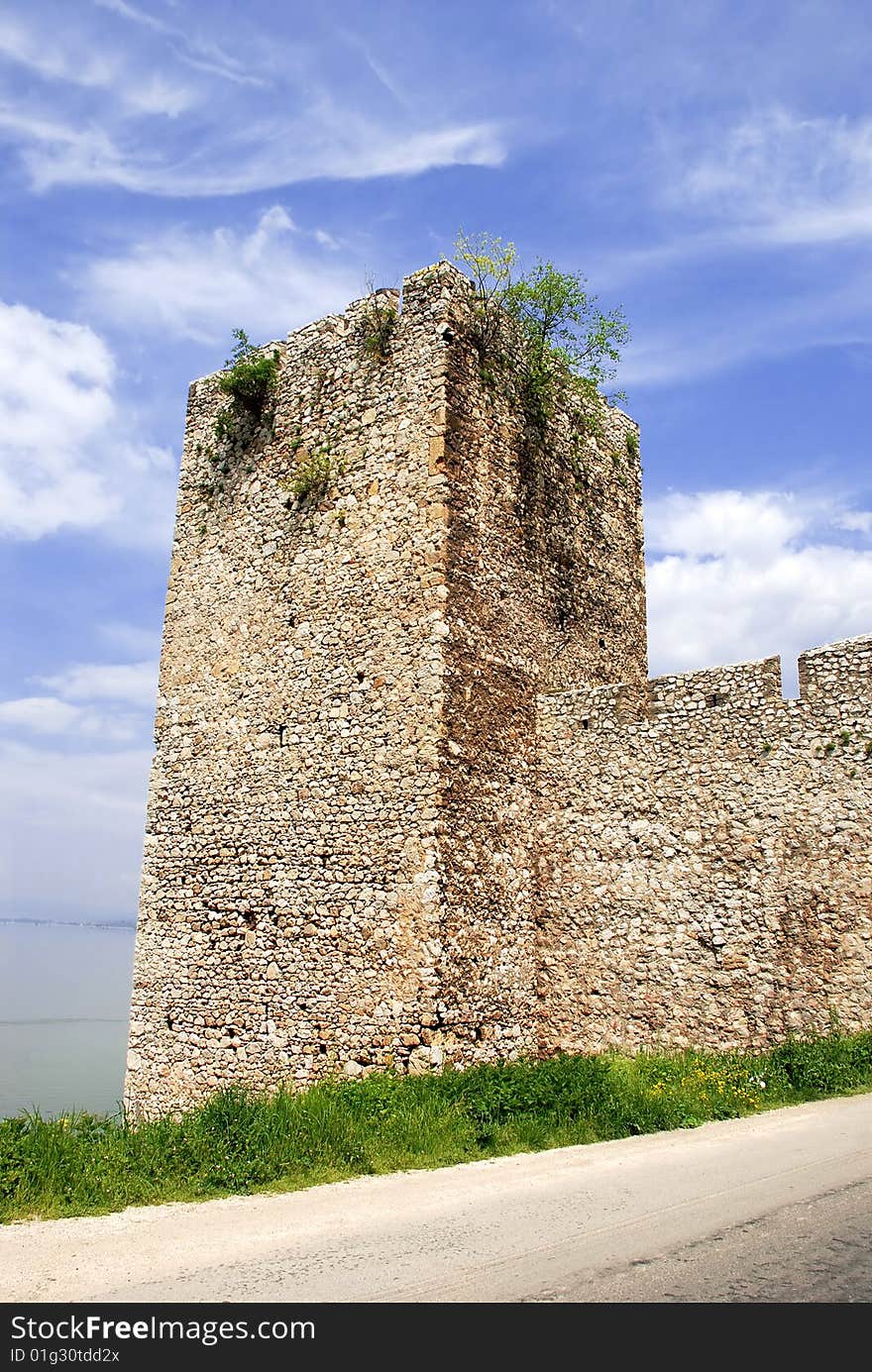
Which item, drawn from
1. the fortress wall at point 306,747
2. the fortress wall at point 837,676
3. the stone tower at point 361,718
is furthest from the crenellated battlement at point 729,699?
the fortress wall at point 306,747

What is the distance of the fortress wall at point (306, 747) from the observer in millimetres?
11570

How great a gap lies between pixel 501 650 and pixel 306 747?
280 cm

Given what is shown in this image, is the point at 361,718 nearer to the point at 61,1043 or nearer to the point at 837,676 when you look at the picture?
the point at 837,676

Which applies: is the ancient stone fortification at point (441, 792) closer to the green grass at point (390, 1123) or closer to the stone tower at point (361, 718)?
the stone tower at point (361, 718)

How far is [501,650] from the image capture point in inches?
512

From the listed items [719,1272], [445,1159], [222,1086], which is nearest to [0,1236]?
[445,1159]

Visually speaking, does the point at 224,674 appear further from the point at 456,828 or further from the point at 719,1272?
the point at 719,1272

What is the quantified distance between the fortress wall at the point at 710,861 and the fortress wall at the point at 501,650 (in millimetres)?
555

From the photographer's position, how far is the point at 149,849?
45.9ft

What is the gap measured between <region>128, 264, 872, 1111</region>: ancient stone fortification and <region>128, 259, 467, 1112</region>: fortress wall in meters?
0.04

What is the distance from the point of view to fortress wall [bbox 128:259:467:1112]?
1157 cm

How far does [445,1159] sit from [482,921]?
366cm

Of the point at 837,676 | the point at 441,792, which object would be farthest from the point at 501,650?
the point at 837,676

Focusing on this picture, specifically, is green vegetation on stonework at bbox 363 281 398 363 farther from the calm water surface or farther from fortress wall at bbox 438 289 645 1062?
the calm water surface
